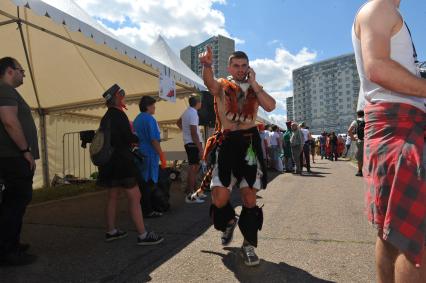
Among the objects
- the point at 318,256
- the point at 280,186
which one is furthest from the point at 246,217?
the point at 280,186

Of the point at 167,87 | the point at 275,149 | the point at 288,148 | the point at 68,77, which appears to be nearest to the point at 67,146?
the point at 68,77

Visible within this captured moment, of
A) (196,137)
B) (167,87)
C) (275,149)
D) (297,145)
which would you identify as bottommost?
(275,149)

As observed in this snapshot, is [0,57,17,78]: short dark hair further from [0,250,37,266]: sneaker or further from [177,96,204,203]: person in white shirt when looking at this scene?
[177,96,204,203]: person in white shirt

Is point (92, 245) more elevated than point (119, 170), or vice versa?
point (119, 170)

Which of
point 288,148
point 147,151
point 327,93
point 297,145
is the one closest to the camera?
point 147,151

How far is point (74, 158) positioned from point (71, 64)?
126 inches

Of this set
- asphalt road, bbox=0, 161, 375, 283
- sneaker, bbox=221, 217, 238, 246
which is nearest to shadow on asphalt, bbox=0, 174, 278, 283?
asphalt road, bbox=0, 161, 375, 283

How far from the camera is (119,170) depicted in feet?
12.9

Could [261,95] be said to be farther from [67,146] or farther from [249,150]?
[67,146]

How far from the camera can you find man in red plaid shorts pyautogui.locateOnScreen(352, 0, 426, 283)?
157cm

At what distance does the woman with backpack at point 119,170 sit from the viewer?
387 cm

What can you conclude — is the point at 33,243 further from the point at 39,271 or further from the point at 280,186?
the point at 280,186

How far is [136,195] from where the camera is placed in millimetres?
3943

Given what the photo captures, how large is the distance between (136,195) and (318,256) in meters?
1.92
